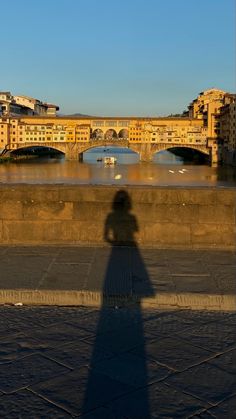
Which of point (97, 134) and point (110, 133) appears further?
point (110, 133)

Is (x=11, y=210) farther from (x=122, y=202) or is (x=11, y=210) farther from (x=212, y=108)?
(x=212, y=108)

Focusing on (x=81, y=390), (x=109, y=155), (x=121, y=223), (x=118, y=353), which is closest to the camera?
(x=81, y=390)

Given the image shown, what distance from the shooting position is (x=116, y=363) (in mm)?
3051

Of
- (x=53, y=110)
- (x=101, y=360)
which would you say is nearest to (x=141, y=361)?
(x=101, y=360)

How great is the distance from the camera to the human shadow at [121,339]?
2654 millimetres

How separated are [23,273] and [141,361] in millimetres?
2137

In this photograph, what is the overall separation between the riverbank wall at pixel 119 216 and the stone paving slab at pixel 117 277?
32 centimetres

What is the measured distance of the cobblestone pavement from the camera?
255 cm

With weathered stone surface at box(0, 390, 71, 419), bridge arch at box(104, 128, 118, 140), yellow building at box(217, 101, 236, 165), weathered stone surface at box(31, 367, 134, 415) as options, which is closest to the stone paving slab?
weathered stone surface at box(31, 367, 134, 415)

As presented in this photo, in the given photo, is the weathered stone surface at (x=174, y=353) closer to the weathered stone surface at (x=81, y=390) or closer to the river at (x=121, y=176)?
the weathered stone surface at (x=81, y=390)

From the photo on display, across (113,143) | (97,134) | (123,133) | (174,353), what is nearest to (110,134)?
(97,134)

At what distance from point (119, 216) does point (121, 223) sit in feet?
0.34

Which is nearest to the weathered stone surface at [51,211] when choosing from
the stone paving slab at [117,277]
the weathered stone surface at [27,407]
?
the stone paving slab at [117,277]

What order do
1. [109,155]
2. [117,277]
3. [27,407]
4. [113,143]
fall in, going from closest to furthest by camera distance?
[27,407], [117,277], [113,143], [109,155]
